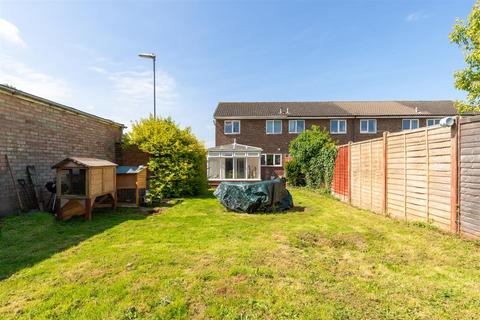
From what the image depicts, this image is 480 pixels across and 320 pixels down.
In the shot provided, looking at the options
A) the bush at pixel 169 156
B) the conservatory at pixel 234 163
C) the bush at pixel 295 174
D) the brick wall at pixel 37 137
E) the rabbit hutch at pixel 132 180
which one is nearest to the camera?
the brick wall at pixel 37 137

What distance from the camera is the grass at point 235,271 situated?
263cm

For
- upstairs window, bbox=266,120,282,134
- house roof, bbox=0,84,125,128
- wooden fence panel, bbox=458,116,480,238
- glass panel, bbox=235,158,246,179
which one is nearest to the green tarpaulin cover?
wooden fence panel, bbox=458,116,480,238

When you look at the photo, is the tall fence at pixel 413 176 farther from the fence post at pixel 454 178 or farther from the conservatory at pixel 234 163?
the conservatory at pixel 234 163

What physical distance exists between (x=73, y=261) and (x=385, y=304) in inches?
176

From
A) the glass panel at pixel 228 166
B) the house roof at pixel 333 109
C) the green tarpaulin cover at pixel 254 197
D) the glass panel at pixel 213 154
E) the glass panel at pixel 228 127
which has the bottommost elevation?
the green tarpaulin cover at pixel 254 197

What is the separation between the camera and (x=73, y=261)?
12.8 ft

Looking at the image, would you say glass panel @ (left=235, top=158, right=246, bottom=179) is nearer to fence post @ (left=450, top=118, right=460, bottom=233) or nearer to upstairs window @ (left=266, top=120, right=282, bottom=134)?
upstairs window @ (left=266, top=120, right=282, bottom=134)

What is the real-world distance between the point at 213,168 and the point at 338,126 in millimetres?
12135

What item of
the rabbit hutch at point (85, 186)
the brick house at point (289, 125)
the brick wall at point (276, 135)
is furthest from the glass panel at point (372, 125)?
the rabbit hutch at point (85, 186)

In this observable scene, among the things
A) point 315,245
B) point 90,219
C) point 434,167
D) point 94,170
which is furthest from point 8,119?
point 434,167

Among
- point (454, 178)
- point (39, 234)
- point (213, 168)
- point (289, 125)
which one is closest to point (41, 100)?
point (39, 234)

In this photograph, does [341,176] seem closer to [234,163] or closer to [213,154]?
[234,163]

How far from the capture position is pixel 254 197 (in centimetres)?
802

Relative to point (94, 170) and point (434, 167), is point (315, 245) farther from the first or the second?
point (94, 170)
